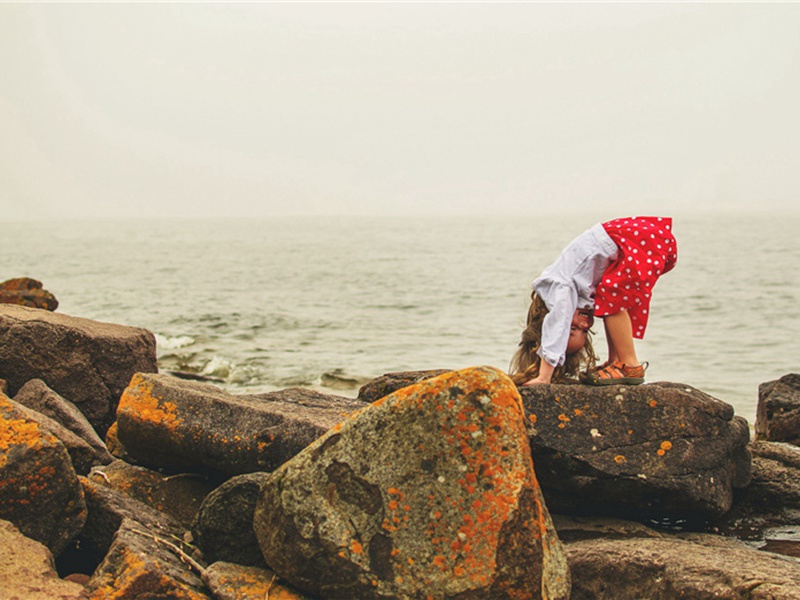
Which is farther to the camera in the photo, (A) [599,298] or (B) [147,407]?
(A) [599,298]

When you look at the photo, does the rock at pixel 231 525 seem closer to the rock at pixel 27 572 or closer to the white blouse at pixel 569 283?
the rock at pixel 27 572

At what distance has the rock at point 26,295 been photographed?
40.4 ft

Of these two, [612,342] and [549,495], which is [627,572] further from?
[612,342]

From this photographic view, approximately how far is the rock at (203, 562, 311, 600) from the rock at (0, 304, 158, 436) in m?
3.25

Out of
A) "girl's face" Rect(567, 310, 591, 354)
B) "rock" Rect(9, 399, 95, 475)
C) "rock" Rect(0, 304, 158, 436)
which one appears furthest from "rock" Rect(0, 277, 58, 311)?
"girl's face" Rect(567, 310, 591, 354)

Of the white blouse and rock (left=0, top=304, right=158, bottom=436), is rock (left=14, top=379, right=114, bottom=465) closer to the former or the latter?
rock (left=0, top=304, right=158, bottom=436)

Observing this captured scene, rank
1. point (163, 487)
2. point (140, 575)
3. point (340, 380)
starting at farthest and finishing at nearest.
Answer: point (340, 380), point (163, 487), point (140, 575)

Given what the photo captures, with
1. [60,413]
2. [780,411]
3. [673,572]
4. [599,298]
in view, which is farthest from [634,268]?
[60,413]

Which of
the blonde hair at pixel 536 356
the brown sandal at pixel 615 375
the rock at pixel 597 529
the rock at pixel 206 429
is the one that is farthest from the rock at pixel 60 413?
the brown sandal at pixel 615 375

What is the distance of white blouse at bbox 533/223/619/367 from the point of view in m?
5.32

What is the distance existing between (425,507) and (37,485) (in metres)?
1.70

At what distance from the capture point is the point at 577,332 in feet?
17.8

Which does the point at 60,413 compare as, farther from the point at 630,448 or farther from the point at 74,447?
the point at 630,448

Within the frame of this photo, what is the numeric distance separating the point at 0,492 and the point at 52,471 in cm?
22
